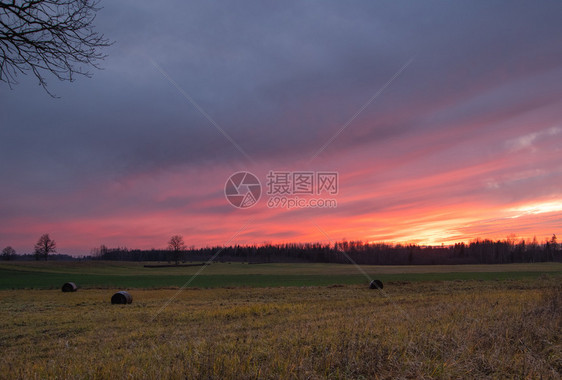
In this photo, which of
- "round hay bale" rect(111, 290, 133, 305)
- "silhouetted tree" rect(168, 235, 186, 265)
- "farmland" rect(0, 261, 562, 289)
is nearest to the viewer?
"round hay bale" rect(111, 290, 133, 305)

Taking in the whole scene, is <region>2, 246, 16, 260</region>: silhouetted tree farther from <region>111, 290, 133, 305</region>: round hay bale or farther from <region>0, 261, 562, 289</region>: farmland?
<region>111, 290, 133, 305</region>: round hay bale

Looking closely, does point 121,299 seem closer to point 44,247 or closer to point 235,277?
point 235,277

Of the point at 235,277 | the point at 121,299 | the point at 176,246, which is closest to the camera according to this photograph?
the point at 121,299

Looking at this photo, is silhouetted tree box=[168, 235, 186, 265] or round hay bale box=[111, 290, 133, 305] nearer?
round hay bale box=[111, 290, 133, 305]

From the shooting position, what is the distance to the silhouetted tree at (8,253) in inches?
7144

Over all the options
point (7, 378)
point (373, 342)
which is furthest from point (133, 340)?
point (373, 342)

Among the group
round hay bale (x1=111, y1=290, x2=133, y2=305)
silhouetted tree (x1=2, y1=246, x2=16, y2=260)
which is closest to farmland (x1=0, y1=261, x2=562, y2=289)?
round hay bale (x1=111, y1=290, x2=133, y2=305)

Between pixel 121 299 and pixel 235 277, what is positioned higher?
pixel 121 299

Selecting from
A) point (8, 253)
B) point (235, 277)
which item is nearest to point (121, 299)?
point (235, 277)

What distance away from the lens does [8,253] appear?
18488 centimetres

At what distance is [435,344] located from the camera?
653cm

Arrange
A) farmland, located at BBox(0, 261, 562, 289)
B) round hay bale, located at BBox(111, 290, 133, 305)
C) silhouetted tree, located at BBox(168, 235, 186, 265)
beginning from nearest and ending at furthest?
round hay bale, located at BBox(111, 290, 133, 305)
farmland, located at BBox(0, 261, 562, 289)
silhouetted tree, located at BBox(168, 235, 186, 265)

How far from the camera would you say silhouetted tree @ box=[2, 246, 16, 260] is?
181 m

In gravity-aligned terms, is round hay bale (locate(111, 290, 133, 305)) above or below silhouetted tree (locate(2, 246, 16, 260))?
above
